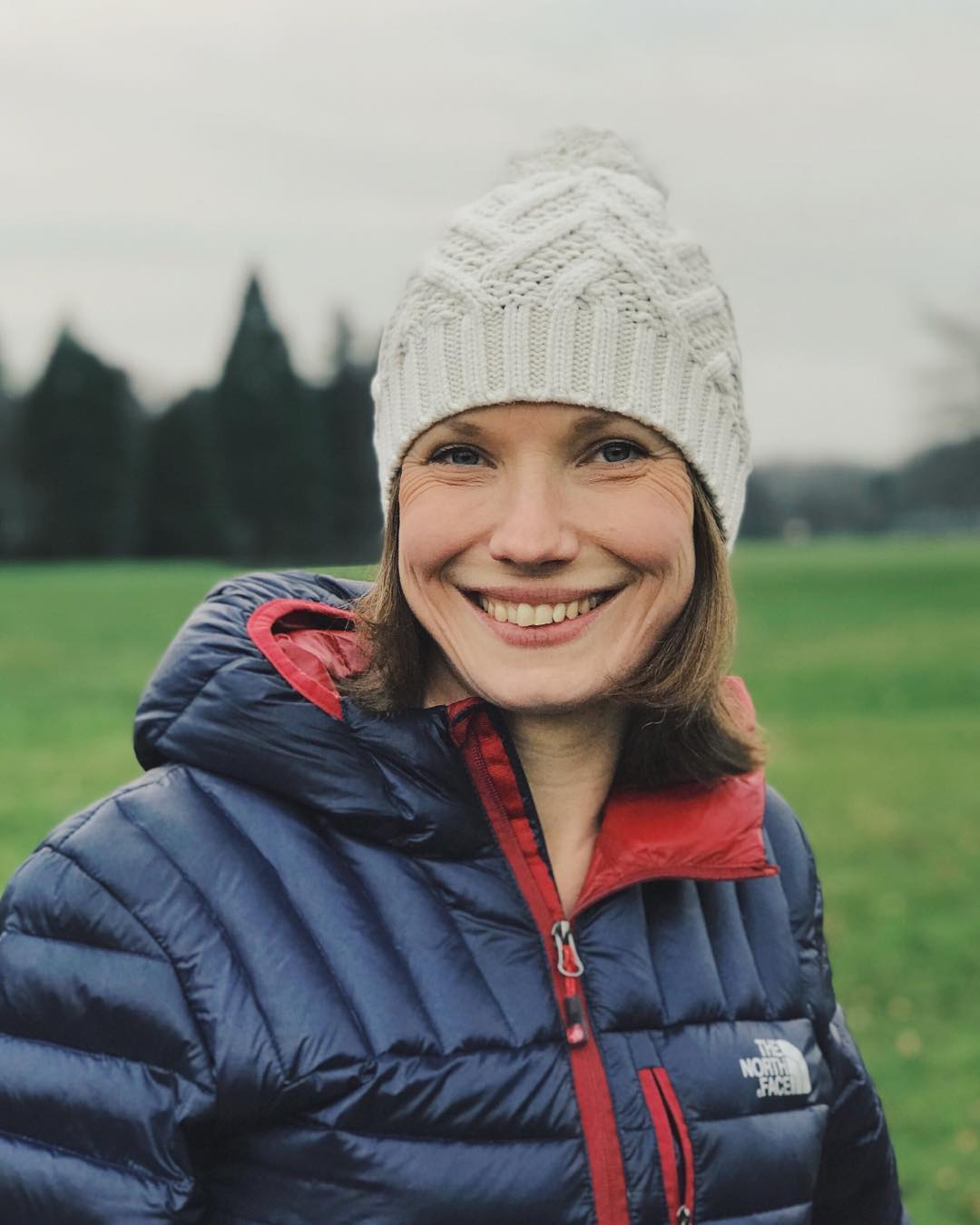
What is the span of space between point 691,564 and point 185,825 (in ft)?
2.70

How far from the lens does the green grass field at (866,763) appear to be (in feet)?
21.8

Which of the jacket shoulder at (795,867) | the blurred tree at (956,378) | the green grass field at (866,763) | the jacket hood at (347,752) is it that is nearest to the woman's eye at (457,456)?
the jacket hood at (347,752)

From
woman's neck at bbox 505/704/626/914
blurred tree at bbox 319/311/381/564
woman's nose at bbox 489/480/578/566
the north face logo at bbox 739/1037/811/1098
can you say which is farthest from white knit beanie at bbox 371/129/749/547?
blurred tree at bbox 319/311/381/564

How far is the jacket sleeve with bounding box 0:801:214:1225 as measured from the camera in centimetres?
Answer: 180

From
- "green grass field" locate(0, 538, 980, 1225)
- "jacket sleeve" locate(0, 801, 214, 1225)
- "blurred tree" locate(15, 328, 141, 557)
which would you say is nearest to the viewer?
"jacket sleeve" locate(0, 801, 214, 1225)

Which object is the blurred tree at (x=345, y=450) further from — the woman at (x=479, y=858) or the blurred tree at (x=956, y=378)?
the woman at (x=479, y=858)

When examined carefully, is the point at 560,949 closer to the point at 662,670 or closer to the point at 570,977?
the point at 570,977

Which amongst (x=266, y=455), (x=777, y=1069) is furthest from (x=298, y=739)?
(x=266, y=455)

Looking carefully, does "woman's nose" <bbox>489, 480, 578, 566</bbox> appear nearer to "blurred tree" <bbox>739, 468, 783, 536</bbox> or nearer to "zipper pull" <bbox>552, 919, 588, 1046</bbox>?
"zipper pull" <bbox>552, 919, 588, 1046</bbox>

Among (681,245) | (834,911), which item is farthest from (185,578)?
(681,245)

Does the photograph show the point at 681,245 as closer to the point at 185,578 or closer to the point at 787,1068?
the point at 787,1068

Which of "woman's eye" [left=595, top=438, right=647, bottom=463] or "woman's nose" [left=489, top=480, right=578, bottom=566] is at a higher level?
"woman's eye" [left=595, top=438, right=647, bottom=463]

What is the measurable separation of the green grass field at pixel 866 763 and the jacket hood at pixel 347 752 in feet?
12.4

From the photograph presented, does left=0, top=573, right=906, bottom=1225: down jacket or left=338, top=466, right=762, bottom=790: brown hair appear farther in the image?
left=338, top=466, right=762, bottom=790: brown hair
